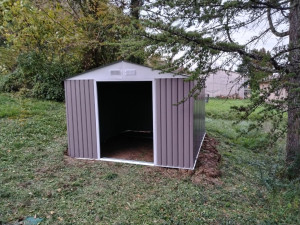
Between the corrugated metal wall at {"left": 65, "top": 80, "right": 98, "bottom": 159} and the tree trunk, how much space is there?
3.51 m

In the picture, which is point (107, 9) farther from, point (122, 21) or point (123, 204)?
point (123, 204)

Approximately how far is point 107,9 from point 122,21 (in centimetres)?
71

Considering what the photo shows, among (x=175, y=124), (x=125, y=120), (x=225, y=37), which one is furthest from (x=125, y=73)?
(x=125, y=120)

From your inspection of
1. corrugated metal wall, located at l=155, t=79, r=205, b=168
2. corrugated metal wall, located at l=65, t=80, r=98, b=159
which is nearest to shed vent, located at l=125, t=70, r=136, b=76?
corrugated metal wall, located at l=155, t=79, r=205, b=168

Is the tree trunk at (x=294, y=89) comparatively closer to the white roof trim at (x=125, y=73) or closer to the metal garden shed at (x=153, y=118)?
the metal garden shed at (x=153, y=118)

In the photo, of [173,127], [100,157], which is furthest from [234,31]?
[100,157]

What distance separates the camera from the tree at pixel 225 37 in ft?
8.92

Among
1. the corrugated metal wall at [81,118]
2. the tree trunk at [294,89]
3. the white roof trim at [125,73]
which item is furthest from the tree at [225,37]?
the corrugated metal wall at [81,118]

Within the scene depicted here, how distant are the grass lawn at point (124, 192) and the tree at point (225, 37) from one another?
3.49 ft

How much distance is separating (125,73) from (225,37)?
1.89 meters

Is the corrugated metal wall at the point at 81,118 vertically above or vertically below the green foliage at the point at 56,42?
below

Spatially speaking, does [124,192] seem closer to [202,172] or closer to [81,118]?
[202,172]

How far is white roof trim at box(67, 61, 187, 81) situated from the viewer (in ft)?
14.1

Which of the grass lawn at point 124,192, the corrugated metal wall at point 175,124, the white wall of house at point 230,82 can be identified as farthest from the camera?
the corrugated metal wall at point 175,124
